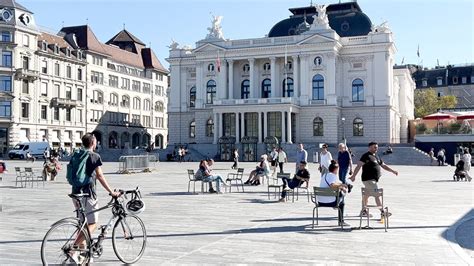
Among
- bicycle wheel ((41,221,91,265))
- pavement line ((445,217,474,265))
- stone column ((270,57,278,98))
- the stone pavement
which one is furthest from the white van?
bicycle wheel ((41,221,91,265))

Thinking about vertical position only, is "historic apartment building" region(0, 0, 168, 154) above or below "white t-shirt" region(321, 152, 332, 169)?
above

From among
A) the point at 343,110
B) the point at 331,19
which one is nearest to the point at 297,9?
the point at 331,19

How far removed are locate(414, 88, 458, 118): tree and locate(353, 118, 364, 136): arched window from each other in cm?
3270

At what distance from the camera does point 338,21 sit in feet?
251

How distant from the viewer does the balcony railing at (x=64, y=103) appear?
244ft

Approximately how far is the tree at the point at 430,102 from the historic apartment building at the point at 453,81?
721 centimetres

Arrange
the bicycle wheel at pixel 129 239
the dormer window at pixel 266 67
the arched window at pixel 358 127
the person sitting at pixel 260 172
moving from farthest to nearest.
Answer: the dormer window at pixel 266 67
the arched window at pixel 358 127
the person sitting at pixel 260 172
the bicycle wheel at pixel 129 239

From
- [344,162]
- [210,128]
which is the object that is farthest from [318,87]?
[344,162]

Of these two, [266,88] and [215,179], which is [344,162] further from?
[266,88]

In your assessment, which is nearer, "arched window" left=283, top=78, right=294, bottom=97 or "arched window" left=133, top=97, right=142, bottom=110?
"arched window" left=283, top=78, right=294, bottom=97

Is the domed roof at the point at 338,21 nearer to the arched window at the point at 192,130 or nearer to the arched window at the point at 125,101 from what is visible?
the arched window at the point at 192,130

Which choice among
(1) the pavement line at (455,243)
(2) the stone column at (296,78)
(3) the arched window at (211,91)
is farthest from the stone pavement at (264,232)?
(3) the arched window at (211,91)

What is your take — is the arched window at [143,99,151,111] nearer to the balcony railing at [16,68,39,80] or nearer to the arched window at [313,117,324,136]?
the balcony railing at [16,68,39,80]

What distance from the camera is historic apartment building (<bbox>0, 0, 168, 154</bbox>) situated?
6838 centimetres
